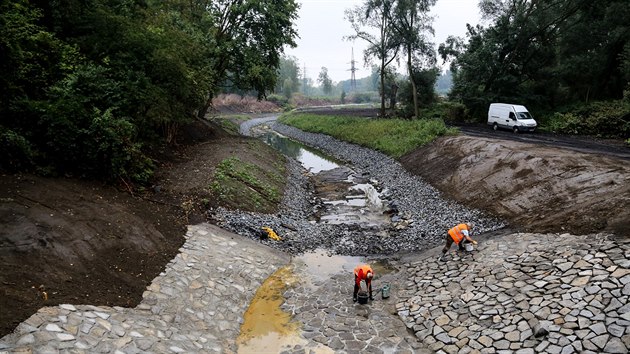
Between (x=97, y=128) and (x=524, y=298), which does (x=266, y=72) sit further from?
(x=524, y=298)

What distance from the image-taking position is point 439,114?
162ft

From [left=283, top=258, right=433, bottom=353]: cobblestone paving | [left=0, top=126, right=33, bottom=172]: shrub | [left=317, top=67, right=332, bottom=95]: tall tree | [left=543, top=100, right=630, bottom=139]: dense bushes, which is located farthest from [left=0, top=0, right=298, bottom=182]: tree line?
[left=317, top=67, right=332, bottom=95]: tall tree

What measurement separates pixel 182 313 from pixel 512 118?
34088 mm

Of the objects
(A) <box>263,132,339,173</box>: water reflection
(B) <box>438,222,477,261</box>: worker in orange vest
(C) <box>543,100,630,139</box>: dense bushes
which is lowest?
(A) <box>263,132,339,173</box>: water reflection

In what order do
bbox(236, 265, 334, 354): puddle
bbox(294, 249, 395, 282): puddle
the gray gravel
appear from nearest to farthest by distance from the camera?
bbox(236, 265, 334, 354): puddle, bbox(294, 249, 395, 282): puddle, the gray gravel

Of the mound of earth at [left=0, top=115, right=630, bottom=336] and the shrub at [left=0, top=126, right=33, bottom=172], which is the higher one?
the shrub at [left=0, top=126, right=33, bottom=172]

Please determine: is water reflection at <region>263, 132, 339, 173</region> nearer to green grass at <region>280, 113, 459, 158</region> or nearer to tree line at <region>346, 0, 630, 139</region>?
green grass at <region>280, 113, 459, 158</region>

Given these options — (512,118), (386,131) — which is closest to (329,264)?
(512,118)

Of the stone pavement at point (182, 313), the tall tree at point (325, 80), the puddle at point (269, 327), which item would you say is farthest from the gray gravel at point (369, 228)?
the tall tree at point (325, 80)

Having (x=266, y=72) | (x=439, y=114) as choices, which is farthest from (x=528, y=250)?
(x=439, y=114)

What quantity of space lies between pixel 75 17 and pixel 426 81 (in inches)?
1754

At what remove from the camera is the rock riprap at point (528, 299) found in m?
9.47

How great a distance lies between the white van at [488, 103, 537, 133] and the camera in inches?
1351

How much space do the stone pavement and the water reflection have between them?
855 inches
